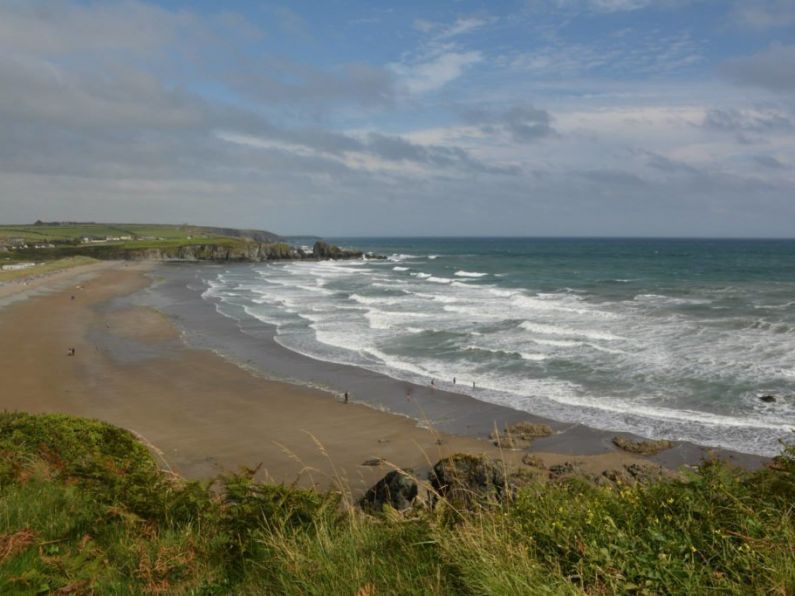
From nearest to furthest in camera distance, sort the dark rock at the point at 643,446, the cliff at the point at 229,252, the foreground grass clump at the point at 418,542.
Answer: the foreground grass clump at the point at 418,542 < the dark rock at the point at 643,446 < the cliff at the point at 229,252

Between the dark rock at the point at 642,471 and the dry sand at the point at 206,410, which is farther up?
the dark rock at the point at 642,471

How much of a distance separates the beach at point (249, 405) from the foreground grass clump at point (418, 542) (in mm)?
2518

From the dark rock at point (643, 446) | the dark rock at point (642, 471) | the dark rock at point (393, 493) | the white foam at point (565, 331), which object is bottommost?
the dark rock at point (643, 446)

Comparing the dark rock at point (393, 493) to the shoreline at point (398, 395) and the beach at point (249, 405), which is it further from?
→ the shoreline at point (398, 395)

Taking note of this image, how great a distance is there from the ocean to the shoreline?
0.70 metres

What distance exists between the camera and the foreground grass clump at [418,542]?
3.70m

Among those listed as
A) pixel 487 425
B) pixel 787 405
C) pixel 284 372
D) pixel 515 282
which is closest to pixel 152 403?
pixel 284 372

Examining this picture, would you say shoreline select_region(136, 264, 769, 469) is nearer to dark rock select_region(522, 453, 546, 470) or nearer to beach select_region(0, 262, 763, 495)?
beach select_region(0, 262, 763, 495)

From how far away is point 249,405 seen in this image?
2275 centimetres

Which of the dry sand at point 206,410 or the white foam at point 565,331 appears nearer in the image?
the dry sand at point 206,410

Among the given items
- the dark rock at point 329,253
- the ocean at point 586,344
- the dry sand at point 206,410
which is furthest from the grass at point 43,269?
the dark rock at point 329,253

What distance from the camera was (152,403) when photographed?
23109 millimetres

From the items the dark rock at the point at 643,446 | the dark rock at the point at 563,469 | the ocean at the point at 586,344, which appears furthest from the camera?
the ocean at the point at 586,344

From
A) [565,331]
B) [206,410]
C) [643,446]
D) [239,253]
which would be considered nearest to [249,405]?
[206,410]
